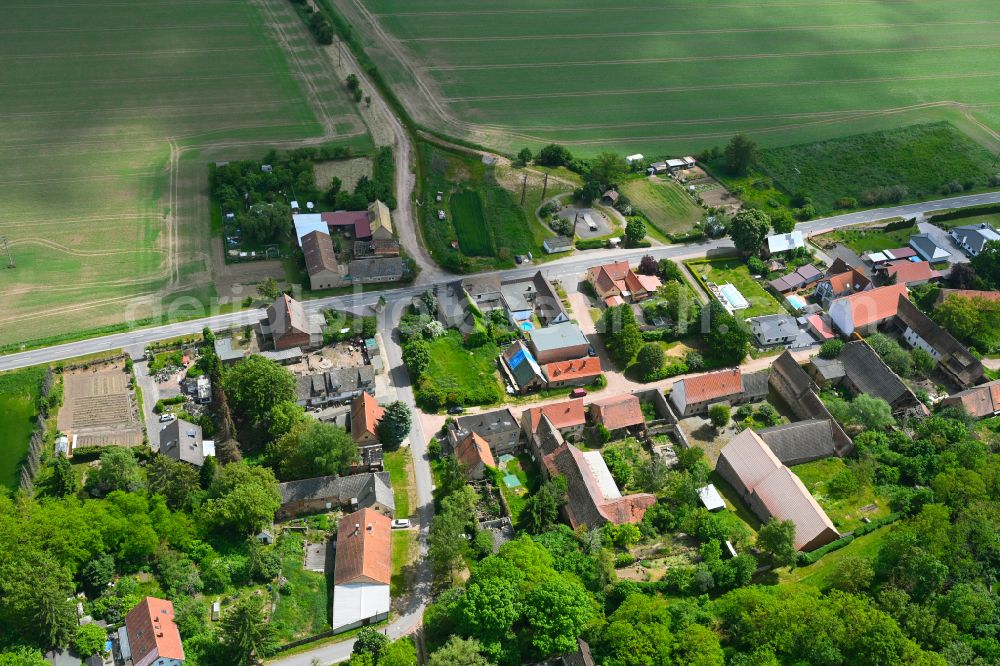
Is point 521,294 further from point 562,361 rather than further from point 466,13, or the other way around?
point 466,13

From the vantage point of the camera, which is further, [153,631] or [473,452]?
[473,452]

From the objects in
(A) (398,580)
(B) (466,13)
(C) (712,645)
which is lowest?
(A) (398,580)

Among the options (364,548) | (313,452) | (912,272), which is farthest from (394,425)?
(912,272)

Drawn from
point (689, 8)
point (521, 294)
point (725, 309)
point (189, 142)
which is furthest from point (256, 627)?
point (689, 8)

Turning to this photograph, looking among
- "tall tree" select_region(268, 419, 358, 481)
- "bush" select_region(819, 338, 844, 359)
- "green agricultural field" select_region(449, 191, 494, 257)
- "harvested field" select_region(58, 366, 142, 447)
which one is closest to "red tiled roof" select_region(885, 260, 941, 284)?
"bush" select_region(819, 338, 844, 359)

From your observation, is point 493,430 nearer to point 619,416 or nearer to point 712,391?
point 619,416

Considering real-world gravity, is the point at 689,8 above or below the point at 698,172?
above

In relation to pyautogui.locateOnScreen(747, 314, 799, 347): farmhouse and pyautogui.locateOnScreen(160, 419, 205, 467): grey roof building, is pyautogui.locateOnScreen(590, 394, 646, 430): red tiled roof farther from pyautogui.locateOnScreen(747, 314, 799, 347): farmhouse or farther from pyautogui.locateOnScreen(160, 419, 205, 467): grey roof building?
pyautogui.locateOnScreen(160, 419, 205, 467): grey roof building
